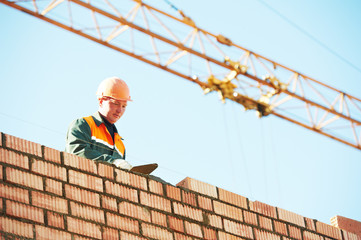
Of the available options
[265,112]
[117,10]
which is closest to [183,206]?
[117,10]

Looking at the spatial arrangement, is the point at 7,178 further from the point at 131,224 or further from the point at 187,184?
the point at 187,184

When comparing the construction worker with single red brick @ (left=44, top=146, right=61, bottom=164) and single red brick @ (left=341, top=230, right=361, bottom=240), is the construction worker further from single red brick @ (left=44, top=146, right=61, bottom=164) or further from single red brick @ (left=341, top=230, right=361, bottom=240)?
single red brick @ (left=341, top=230, right=361, bottom=240)

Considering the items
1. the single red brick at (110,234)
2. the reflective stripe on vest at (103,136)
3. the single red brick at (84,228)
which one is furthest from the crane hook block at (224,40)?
the single red brick at (84,228)

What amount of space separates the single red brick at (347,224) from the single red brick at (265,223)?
1086 millimetres

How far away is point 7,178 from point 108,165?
102 cm

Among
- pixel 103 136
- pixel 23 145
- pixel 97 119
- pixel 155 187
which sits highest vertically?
pixel 97 119

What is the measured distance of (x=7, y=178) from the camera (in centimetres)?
559

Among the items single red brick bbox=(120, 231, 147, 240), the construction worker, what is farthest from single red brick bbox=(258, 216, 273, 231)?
single red brick bbox=(120, 231, 147, 240)

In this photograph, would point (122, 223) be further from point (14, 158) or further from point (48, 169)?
point (14, 158)

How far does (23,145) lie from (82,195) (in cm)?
60

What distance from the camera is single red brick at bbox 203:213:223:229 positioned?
671 cm

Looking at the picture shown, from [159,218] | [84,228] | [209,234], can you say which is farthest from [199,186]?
[84,228]

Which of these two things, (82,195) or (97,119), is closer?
(82,195)

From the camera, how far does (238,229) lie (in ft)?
22.7
